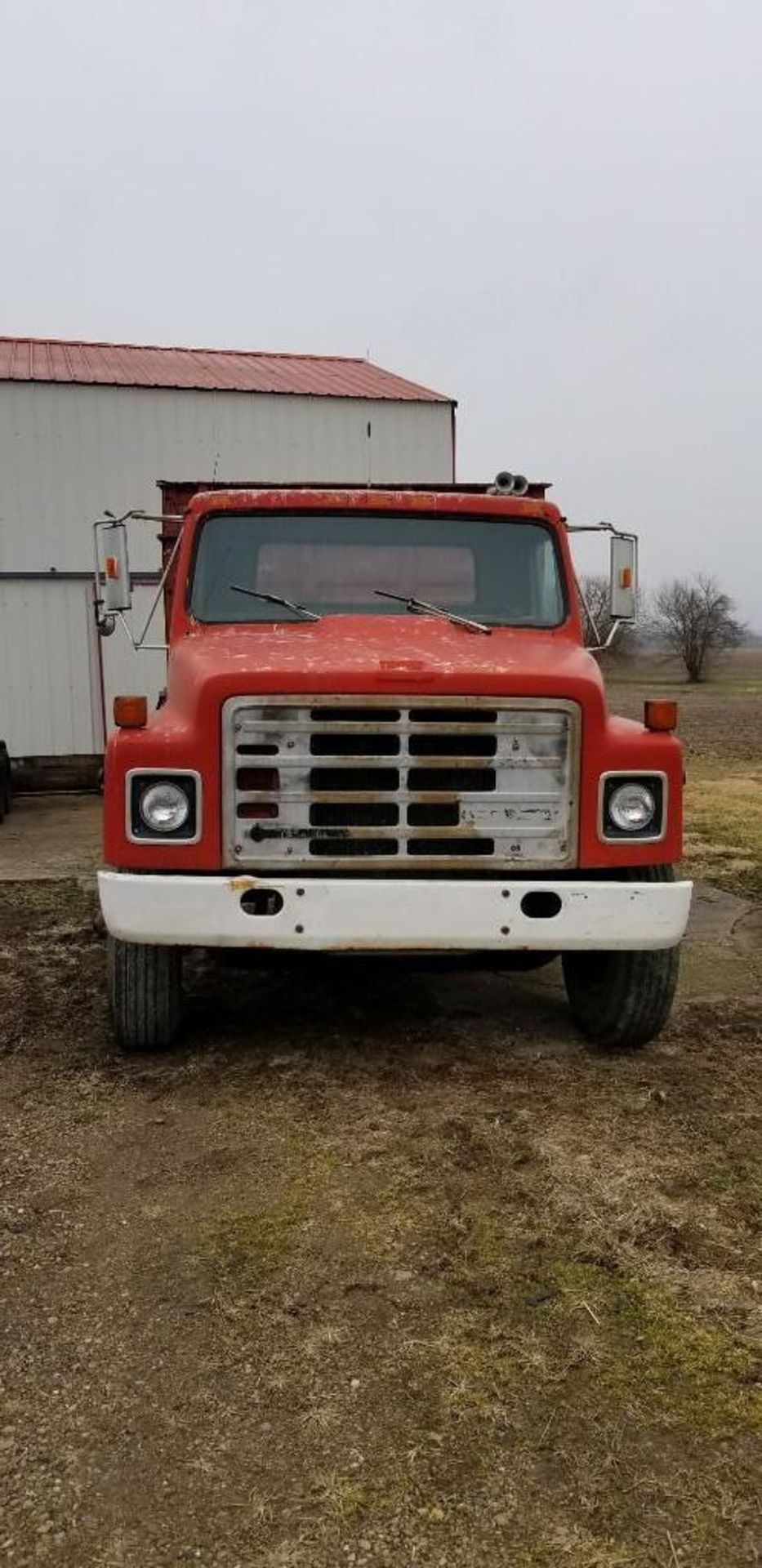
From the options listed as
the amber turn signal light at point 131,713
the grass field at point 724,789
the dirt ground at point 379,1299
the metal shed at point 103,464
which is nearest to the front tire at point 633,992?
the dirt ground at point 379,1299

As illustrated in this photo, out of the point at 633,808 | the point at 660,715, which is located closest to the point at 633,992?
the point at 633,808

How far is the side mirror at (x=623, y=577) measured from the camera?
5.64 m

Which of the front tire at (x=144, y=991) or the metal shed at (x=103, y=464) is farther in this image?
the metal shed at (x=103, y=464)

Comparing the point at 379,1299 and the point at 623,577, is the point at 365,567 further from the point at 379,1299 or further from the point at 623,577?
the point at 379,1299

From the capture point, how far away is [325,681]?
4031mm

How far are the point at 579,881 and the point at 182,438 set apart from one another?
380 inches

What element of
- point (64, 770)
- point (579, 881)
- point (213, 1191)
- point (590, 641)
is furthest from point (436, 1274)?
point (64, 770)

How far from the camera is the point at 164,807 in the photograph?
4.07m

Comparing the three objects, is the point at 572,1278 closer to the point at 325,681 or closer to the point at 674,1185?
the point at 674,1185

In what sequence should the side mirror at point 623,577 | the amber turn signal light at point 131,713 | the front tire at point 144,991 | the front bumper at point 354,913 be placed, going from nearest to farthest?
the front bumper at point 354,913, the amber turn signal light at point 131,713, the front tire at point 144,991, the side mirror at point 623,577

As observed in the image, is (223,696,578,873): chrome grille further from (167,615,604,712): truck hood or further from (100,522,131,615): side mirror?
(100,522,131,615): side mirror

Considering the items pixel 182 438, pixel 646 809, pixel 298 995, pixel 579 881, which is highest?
pixel 182 438

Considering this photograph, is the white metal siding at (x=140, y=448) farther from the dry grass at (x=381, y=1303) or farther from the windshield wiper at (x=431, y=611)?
the dry grass at (x=381, y=1303)

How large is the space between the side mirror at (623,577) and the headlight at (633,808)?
1.68 meters
